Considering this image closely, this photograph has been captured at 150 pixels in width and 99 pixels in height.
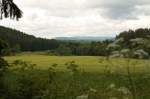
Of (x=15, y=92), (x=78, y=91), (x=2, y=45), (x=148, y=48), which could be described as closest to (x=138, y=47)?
(x=148, y=48)

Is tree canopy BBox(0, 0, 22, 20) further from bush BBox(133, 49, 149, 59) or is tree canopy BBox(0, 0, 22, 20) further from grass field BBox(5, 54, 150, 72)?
bush BBox(133, 49, 149, 59)

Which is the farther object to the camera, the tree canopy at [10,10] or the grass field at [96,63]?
the tree canopy at [10,10]

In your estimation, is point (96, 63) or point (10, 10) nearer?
point (10, 10)

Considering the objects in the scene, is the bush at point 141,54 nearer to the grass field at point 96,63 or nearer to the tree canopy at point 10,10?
the grass field at point 96,63

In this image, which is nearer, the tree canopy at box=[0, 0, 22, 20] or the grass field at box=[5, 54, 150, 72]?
the grass field at box=[5, 54, 150, 72]

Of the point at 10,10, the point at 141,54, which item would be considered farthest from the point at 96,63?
the point at 141,54

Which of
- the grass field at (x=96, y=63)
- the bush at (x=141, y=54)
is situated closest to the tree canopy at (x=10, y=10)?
the grass field at (x=96, y=63)

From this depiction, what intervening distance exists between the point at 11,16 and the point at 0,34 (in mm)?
643

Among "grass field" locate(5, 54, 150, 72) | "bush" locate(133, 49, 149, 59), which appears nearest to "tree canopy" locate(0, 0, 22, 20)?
"grass field" locate(5, 54, 150, 72)

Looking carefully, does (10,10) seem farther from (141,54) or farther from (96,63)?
(96,63)

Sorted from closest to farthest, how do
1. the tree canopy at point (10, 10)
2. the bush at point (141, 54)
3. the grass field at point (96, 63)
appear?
the bush at point (141, 54), the grass field at point (96, 63), the tree canopy at point (10, 10)

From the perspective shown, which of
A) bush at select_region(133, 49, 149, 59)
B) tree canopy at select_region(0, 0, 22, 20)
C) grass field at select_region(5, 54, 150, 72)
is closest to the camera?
bush at select_region(133, 49, 149, 59)

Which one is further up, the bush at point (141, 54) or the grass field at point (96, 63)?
the bush at point (141, 54)

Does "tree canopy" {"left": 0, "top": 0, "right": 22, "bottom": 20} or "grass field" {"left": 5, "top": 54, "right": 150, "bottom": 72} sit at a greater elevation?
"tree canopy" {"left": 0, "top": 0, "right": 22, "bottom": 20}
